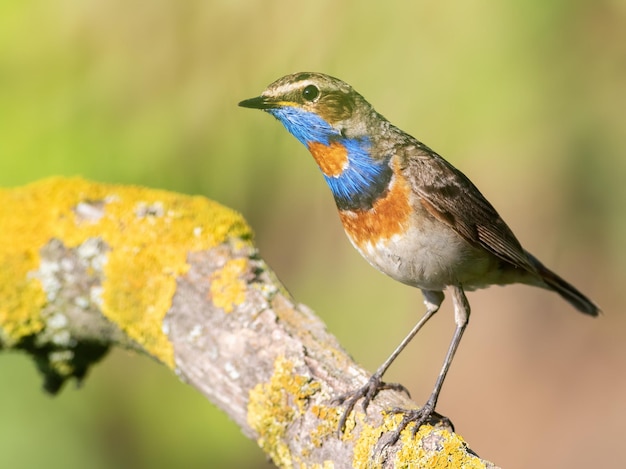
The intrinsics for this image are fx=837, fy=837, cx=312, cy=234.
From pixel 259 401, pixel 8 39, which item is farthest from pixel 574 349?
pixel 8 39

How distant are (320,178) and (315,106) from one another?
1.53m

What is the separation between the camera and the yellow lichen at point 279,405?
265 centimetres

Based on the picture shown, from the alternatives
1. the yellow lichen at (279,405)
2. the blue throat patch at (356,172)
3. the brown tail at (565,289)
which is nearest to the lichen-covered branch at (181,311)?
the yellow lichen at (279,405)

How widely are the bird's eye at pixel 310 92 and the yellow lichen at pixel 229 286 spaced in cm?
76

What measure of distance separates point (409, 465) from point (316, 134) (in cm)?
107

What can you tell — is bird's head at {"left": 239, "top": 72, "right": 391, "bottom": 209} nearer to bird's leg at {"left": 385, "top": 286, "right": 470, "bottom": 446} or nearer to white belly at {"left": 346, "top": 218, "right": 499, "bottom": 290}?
white belly at {"left": 346, "top": 218, "right": 499, "bottom": 290}

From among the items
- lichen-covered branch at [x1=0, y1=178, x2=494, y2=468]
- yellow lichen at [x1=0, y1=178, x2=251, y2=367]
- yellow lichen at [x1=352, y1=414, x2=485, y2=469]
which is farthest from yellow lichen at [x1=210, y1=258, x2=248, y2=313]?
yellow lichen at [x1=352, y1=414, x2=485, y2=469]

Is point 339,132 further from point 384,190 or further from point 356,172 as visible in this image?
point 384,190

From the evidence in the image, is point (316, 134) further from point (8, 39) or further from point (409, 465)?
point (8, 39)

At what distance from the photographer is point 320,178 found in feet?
13.6

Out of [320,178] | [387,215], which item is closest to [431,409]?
[387,215]

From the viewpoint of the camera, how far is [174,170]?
406cm

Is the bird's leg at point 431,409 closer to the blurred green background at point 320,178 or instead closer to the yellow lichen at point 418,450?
the yellow lichen at point 418,450

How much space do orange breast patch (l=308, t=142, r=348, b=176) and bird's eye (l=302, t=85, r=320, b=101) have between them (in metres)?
0.18
